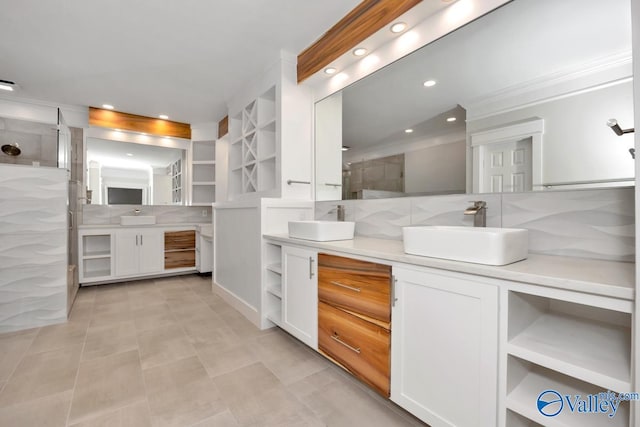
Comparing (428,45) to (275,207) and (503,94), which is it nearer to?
(503,94)

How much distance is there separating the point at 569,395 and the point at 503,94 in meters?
1.37

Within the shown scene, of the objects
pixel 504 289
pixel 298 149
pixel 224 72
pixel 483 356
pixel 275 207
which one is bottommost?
pixel 483 356

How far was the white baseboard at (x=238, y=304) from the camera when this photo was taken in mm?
2604

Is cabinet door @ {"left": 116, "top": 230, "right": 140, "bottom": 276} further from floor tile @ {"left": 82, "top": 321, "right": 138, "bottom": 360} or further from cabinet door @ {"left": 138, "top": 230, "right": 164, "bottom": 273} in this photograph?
floor tile @ {"left": 82, "top": 321, "right": 138, "bottom": 360}

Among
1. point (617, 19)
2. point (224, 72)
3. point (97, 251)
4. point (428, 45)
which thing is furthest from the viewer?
point (97, 251)

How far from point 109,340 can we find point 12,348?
0.65 meters

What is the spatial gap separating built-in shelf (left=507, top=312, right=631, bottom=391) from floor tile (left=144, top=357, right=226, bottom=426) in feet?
4.82

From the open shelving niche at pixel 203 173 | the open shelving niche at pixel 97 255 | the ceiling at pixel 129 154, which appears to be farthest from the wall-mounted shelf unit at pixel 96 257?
the open shelving niche at pixel 203 173

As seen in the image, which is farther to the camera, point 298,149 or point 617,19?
point 298,149

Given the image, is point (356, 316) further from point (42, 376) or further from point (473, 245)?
point (42, 376)

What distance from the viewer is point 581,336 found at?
1.04 meters

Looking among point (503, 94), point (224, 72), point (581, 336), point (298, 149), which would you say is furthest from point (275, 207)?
point (581, 336)

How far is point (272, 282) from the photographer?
2.54 metres

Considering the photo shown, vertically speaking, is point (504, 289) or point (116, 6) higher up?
point (116, 6)
